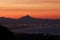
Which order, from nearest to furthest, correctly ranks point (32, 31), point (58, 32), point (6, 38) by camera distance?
1. point (6, 38)
2. point (58, 32)
3. point (32, 31)

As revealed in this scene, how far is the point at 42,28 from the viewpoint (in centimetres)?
4031

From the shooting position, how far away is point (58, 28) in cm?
3819

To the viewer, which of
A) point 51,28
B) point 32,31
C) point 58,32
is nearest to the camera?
point 58,32

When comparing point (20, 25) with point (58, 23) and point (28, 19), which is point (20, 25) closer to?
point (28, 19)

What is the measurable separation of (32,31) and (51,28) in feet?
11.1

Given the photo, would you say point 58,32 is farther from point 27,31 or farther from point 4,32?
point 4,32

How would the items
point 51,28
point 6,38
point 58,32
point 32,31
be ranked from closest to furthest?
point 6,38
point 58,32
point 51,28
point 32,31

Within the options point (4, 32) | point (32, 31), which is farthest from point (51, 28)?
point (4, 32)

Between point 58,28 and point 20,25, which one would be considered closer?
point 58,28

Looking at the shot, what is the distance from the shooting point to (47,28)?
130 ft

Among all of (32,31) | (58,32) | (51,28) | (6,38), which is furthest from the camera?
(32,31)

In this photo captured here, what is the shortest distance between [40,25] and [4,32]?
14226 millimetres

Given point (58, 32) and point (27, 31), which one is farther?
point (27, 31)

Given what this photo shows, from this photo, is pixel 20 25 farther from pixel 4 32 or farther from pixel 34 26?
pixel 4 32
